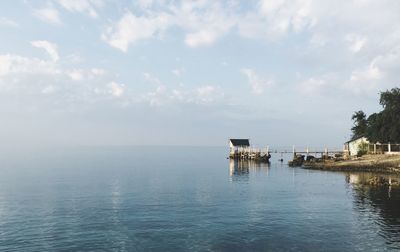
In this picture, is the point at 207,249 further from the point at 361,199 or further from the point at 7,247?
the point at 361,199

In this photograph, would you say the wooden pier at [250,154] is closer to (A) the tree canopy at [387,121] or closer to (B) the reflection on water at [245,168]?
(B) the reflection on water at [245,168]

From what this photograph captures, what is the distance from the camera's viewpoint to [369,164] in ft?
257

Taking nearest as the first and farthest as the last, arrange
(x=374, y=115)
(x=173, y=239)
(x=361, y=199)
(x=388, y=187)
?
(x=173, y=239), (x=361, y=199), (x=388, y=187), (x=374, y=115)

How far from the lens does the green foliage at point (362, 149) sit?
89.6m

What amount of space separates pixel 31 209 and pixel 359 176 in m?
55.0

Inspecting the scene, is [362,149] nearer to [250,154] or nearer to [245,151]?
[250,154]

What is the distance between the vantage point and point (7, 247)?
26.9 metres

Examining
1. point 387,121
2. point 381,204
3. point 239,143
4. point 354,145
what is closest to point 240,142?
point 239,143

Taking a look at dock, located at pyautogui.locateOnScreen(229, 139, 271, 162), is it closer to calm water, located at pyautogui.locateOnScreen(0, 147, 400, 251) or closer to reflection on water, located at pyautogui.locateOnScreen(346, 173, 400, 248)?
reflection on water, located at pyautogui.locateOnScreen(346, 173, 400, 248)

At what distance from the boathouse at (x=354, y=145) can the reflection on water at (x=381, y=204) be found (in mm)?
29230

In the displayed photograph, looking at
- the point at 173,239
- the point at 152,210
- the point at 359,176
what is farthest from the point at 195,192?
the point at 359,176

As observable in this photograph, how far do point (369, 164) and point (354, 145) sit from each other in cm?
2229

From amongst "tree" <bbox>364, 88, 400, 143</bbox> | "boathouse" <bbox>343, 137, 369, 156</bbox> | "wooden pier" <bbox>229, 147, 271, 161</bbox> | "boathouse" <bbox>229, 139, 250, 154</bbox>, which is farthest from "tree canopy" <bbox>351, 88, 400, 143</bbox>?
"boathouse" <bbox>229, 139, 250, 154</bbox>

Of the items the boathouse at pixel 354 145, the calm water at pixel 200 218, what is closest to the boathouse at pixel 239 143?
the boathouse at pixel 354 145
